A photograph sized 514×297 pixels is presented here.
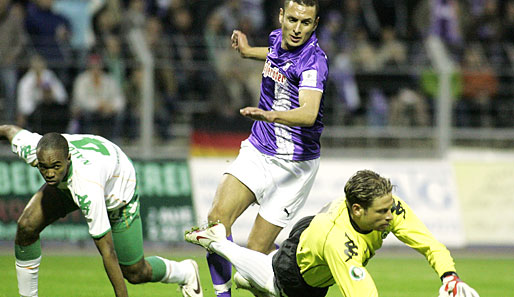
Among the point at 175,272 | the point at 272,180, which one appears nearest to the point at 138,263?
the point at 175,272

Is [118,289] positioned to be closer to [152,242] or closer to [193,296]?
[193,296]

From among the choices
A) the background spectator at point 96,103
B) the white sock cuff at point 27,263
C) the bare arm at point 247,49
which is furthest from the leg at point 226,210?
the background spectator at point 96,103

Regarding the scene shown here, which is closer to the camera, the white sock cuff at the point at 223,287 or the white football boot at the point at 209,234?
the white football boot at the point at 209,234

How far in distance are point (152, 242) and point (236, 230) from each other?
1.33 meters

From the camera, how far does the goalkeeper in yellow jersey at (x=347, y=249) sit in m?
5.56

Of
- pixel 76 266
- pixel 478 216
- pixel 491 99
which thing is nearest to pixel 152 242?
pixel 76 266

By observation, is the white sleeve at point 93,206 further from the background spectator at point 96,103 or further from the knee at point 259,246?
the background spectator at point 96,103

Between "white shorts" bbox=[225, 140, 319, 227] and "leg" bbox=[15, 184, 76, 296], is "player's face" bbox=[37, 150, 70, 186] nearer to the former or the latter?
"leg" bbox=[15, 184, 76, 296]

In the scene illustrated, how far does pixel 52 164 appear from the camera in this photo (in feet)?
20.2

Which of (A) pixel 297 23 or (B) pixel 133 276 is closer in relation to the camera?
(A) pixel 297 23

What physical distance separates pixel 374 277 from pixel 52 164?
5.44 m

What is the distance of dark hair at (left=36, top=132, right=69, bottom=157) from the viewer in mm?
6184

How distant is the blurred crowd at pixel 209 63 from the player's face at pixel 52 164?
705 cm

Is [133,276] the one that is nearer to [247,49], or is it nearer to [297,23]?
[247,49]
